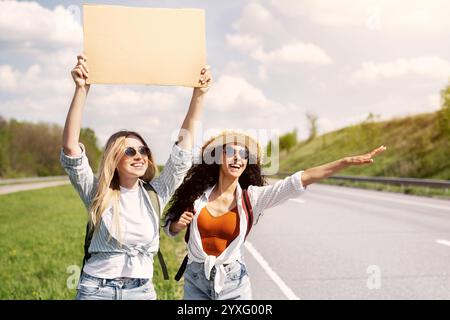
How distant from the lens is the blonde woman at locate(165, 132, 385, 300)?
87.0 inches

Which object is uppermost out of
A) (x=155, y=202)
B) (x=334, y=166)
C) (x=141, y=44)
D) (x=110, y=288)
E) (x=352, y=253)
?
(x=141, y=44)

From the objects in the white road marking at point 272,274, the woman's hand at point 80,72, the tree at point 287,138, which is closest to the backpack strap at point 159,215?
the woman's hand at point 80,72

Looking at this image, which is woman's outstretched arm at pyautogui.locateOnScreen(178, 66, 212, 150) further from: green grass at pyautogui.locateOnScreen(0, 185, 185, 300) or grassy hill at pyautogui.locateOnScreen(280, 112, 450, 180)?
grassy hill at pyautogui.locateOnScreen(280, 112, 450, 180)

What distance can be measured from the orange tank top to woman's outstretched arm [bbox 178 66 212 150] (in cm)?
27

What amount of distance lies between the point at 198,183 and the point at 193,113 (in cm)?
30

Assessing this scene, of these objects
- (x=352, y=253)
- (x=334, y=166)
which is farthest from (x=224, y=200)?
(x=352, y=253)

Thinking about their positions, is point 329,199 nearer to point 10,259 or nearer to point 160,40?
point 10,259

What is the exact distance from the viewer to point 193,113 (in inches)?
86.8

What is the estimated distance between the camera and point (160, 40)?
173 cm

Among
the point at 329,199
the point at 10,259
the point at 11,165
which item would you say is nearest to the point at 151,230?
the point at 10,259

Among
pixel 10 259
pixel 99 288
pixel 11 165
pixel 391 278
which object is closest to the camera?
pixel 99 288

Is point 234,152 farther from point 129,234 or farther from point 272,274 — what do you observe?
point 272,274

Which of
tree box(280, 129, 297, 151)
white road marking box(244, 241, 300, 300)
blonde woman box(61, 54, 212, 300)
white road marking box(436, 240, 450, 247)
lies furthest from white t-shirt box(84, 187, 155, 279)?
white road marking box(436, 240, 450, 247)
